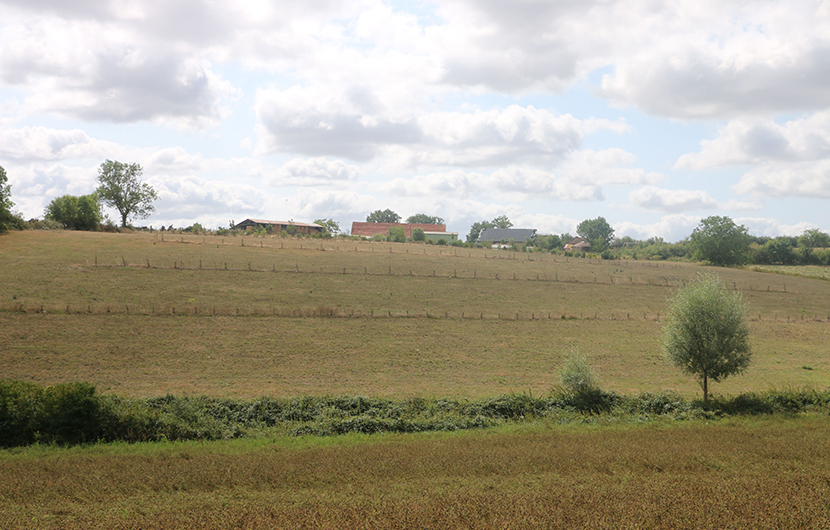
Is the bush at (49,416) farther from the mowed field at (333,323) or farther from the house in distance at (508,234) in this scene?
the house in distance at (508,234)

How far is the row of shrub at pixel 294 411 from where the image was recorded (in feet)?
62.1

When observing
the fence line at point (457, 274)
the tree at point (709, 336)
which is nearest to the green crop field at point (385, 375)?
the fence line at point (457, 274)

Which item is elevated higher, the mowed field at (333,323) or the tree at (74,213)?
the tree at (74,213)

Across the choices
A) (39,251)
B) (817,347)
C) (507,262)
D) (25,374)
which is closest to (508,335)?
(817,347)

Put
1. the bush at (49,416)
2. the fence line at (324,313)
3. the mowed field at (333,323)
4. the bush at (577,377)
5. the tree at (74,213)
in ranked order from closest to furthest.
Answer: the bush at (49,416) → the bush at (577,377) → the mowed field at (333,323) → the fence line at (324,313) → the tree at (74,213)

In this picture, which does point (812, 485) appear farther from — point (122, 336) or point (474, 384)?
point (122, 336)

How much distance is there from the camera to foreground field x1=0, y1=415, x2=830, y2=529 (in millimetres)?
10438

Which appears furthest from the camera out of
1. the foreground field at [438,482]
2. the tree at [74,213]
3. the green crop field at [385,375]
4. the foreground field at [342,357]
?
the tree at [74,213]

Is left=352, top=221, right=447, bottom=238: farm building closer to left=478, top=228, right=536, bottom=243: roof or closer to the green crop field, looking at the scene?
left=478, top=228, right=536, bottom=243: roof

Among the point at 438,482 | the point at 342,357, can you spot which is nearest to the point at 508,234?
the point at 342,357

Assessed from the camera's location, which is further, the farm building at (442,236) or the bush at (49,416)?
the farm building at (442,236)

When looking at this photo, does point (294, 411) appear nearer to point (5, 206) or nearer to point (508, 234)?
point (5, 206)

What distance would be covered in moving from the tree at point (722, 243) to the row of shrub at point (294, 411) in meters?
108

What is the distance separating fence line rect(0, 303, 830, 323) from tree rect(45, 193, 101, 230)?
199ft
